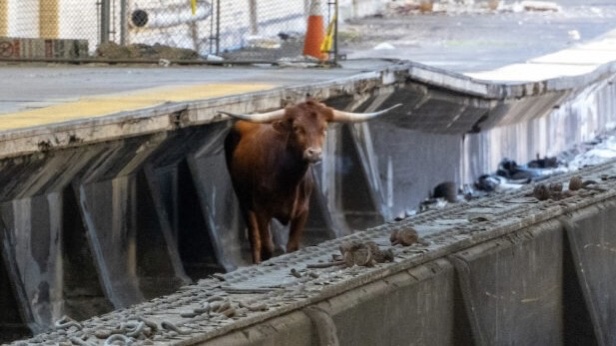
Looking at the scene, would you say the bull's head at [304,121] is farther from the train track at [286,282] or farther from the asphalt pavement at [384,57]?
the train track at [286,282]

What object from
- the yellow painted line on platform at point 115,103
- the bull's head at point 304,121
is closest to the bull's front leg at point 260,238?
the bull's head at point 304,121

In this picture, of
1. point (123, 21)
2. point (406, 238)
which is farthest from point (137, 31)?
point (406, 238)

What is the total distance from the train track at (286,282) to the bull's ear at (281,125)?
4.63 m

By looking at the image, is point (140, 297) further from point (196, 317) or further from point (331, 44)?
point (331, 44)

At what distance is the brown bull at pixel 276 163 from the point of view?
15.2 meters

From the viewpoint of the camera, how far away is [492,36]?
37562mm

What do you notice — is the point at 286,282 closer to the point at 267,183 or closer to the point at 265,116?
the point at 265,116

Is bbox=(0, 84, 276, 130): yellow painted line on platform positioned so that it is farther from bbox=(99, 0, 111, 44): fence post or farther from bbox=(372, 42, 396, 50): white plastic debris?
bbox=(372, 42, 396, 50): white plastic debris

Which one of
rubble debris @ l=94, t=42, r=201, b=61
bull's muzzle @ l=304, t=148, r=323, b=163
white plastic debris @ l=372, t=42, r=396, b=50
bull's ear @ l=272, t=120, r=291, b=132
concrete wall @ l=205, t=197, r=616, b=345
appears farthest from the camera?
white plastic debris @ l=372, t=42, r=396, b=50

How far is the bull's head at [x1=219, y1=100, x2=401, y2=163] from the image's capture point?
15.2m

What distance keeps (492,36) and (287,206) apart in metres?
22.4

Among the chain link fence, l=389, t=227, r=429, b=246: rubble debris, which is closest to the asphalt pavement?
the chain link fence

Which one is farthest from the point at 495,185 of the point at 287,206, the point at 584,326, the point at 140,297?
the point at 584,326

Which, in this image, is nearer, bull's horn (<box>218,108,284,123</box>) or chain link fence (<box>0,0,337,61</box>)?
bull's horn (<box>218,108,284,123</box>)
